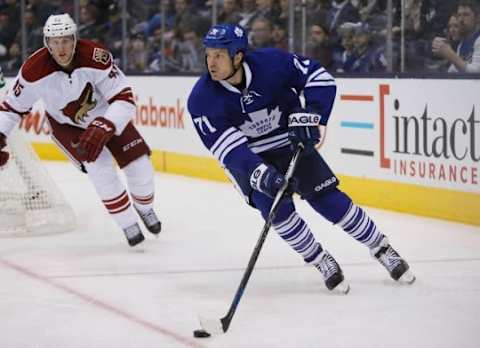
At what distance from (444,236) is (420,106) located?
952 millimetres

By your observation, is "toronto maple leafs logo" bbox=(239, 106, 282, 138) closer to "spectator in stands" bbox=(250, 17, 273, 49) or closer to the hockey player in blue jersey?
the hockey player in blue jersey

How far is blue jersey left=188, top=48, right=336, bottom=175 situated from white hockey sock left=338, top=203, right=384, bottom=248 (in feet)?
1.16

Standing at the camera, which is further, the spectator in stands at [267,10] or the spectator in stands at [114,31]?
the spectator in stands at [114,31]

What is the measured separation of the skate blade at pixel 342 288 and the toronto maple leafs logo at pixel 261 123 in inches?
24.4

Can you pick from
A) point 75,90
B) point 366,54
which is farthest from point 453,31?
point 75,90

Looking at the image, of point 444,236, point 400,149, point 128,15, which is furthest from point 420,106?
point 128,15

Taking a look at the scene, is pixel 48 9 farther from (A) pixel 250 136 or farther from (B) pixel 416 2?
(A) pixel 250 136

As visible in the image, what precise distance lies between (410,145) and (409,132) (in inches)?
3.0

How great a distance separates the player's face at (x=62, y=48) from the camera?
5172 mm

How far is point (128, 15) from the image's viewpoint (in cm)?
973

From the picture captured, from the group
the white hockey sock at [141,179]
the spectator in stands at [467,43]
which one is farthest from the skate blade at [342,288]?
the spectator in stands at [467,43]

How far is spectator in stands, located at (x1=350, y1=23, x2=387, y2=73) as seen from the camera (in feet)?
22.4

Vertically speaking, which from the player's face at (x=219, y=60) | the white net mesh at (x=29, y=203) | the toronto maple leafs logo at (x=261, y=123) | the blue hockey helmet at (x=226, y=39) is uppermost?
the blue hockey helmet at (x=226, y=39)

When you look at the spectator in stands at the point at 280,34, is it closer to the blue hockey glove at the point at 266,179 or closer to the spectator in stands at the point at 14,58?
the spectator in stands at the point at 14,58
